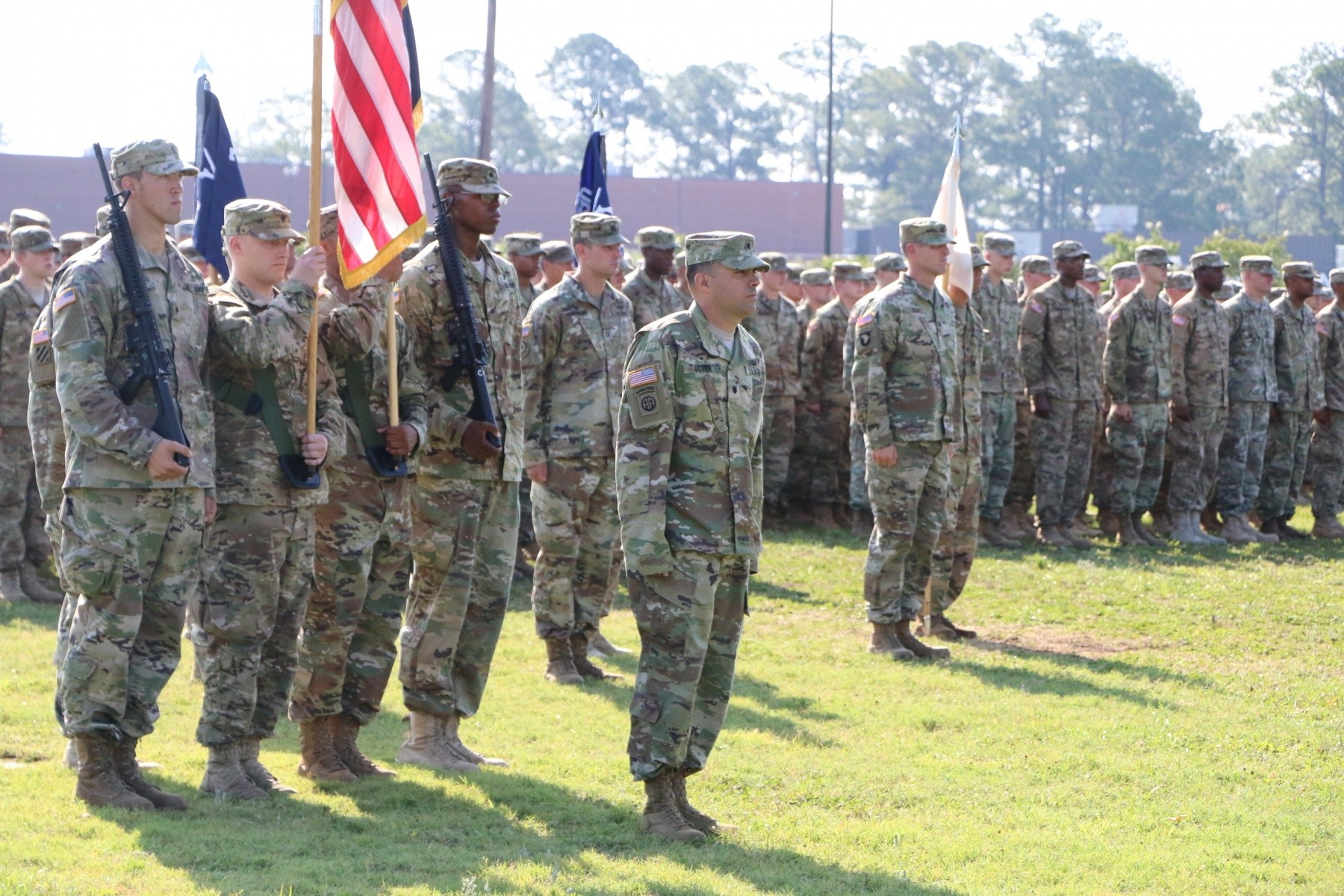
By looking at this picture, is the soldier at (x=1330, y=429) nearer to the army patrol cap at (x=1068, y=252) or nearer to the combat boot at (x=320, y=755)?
the army patrol cap at (x=1068, y=252)

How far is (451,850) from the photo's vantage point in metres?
6.07

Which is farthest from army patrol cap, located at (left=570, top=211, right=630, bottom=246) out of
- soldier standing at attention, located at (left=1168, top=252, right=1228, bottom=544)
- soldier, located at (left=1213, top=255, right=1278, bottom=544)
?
soldier, located at (left=1213, top=255, right=1278, bottom=544)

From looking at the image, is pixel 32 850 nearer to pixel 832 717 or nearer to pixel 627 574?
pixel 627 574

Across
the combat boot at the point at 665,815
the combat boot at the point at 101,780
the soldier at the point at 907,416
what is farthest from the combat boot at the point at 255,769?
the soldier at the point at 907,416

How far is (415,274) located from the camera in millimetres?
7418

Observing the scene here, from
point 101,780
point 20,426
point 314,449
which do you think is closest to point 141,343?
point 314,449

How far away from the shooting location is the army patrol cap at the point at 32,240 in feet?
35.7

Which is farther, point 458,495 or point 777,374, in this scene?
point 777,374

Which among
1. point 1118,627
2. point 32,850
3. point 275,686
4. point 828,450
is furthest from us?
point 828,450

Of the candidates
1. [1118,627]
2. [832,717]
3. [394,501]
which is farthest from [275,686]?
[1118,627]

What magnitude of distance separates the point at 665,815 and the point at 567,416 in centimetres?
349

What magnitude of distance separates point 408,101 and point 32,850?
11.5ft

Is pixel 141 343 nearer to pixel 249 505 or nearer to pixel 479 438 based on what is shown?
pixel 249 505

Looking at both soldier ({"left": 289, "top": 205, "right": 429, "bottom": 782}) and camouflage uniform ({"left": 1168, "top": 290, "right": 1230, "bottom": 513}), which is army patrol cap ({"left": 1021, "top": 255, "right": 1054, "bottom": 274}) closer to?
camouflage uniform ({"left": 1168, "top": 290, "right": 1230, "bottom": 513})
